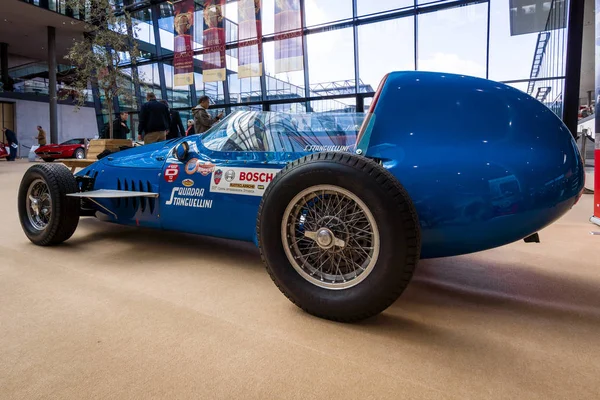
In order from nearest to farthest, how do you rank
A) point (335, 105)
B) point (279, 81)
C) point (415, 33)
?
point (415, 33), point (335, 105), point (279, 81)

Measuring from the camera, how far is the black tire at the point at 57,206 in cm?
274

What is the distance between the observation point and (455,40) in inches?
374

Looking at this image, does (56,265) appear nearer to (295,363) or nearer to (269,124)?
(269,124)

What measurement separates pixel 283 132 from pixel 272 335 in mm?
1499

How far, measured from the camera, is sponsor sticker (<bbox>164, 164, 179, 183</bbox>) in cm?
253

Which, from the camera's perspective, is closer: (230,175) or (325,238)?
(325,238)

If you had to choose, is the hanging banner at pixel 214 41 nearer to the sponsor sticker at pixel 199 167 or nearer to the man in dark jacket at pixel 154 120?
the man in dark jacket at pixel 154 120

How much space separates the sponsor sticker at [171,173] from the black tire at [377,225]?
1058 millimetres

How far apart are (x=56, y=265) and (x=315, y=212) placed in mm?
1871

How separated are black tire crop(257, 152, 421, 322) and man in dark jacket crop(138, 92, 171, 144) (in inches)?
220

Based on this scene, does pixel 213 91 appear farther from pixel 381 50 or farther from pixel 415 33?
pixel 415 33

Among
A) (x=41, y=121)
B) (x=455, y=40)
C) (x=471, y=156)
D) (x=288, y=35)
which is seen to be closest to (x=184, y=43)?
(x=288, y=35)

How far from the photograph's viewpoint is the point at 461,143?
1681mm

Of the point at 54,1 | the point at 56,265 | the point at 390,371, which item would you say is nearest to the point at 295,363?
the point at 390,371
